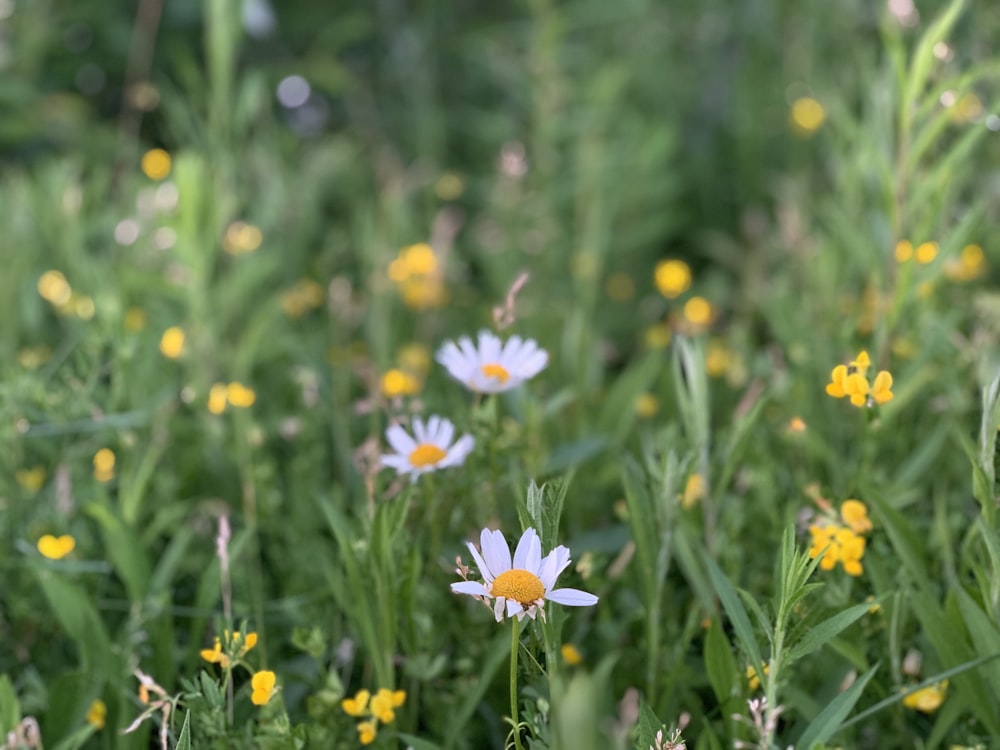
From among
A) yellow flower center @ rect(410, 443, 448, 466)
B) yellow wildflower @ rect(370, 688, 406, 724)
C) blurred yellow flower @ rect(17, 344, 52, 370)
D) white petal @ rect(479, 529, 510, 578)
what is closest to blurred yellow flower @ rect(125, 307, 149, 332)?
blurred yellow flower @ rect(17, 344, 52, 370)

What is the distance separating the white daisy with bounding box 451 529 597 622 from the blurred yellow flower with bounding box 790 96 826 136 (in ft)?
5.38

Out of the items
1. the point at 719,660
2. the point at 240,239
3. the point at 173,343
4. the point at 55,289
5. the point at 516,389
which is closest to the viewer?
the point at 719,660

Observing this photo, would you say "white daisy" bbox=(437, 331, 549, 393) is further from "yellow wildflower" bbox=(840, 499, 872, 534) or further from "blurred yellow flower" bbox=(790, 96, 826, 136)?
"blurred yellow flower" bbox=(790, 96, 826, 136)

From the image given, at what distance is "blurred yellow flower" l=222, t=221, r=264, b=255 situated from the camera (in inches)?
73.4

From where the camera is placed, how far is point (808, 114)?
2.17 meters

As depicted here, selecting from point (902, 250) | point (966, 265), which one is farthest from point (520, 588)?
point (966, 265)

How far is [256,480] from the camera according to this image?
133cm

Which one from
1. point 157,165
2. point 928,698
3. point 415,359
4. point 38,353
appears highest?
point 157,165

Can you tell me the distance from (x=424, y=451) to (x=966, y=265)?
107 cm

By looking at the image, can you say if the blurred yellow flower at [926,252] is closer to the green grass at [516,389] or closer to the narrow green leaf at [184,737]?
the green grass at [516,389]

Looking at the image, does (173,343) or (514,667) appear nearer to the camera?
(514,667)

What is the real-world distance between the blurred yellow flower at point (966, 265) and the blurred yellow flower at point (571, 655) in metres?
0.89

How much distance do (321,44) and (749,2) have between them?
1.01m

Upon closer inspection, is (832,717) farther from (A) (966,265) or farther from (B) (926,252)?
(A) (966,265)
